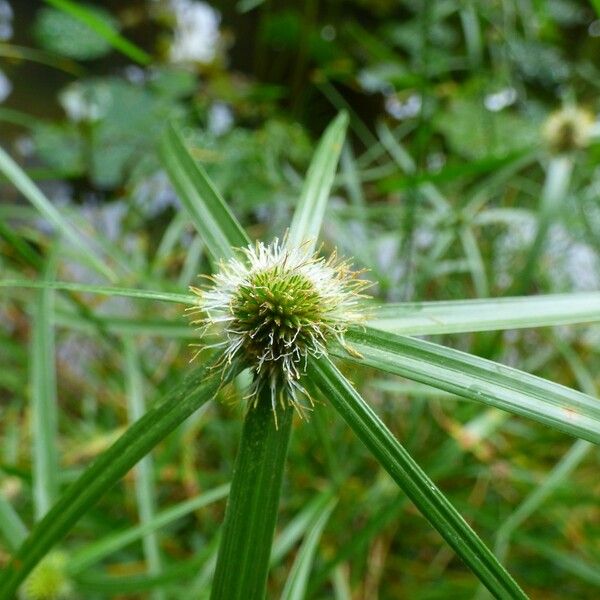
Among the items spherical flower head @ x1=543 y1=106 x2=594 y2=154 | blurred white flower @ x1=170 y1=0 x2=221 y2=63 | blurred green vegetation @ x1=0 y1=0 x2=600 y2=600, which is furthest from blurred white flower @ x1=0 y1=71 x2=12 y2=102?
spherical flower head @ x1=543 y1=106 x2=594 y2=154

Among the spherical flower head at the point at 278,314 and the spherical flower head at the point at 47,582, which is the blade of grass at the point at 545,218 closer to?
the spherical flower head at the point at 278,314

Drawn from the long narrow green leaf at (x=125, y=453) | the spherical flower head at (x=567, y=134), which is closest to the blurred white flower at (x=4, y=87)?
the spherical flower head at (x=567, y=134)

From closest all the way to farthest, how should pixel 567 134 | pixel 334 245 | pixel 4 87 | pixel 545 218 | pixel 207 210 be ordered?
1. pixel 207 210
2. pixel 545 218
3. pixel 567 134
4. pixel 334 245
5. pixel 4 87

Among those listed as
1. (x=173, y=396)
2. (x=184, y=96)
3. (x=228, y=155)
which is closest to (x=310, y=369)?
(x=173, y=396)

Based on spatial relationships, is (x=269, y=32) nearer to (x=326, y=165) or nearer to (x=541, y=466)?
(x=541, y=466)

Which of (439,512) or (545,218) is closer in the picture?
(439,512)

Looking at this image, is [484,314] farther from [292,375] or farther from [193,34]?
[193,34]

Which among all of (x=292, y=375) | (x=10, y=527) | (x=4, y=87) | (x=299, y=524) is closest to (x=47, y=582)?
(x=10, y=527)
